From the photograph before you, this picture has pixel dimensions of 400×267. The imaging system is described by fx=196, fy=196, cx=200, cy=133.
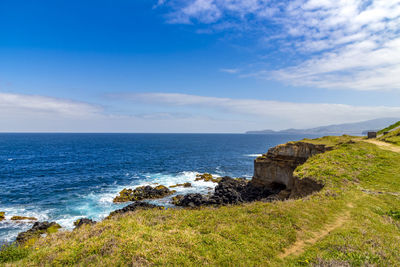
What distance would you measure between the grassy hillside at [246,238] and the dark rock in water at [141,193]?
97.0ft

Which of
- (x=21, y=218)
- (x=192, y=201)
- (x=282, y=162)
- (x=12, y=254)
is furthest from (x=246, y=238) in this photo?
(x=21, y=218)

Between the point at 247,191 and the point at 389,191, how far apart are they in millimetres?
27996

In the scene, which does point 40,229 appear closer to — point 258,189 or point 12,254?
point 12,254

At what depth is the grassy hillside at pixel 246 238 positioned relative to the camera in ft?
27.0

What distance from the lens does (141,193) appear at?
42156mm

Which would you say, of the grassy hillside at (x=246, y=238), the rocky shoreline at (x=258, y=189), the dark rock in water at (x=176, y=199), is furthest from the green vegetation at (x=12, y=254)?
the dark rock in water at (x=176, y=199)

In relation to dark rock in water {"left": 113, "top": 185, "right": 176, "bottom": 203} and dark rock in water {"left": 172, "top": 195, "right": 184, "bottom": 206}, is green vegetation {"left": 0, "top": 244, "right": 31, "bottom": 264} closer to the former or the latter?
dark rock in water {"left": 172, "top": 195, "right": 184, "bottom": 206}

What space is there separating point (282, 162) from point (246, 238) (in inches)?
1284

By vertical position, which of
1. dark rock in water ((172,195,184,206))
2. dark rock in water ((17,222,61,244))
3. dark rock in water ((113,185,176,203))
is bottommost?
dark rock in water ((172,195,184,206))

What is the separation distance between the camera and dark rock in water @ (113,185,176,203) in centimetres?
3999

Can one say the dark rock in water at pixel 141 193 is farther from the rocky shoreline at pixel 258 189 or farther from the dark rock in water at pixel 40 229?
the dark rock in water at pixel 40 229

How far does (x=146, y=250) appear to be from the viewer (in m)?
8.48

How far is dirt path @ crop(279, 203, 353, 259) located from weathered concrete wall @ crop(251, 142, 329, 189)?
23482 millimetres

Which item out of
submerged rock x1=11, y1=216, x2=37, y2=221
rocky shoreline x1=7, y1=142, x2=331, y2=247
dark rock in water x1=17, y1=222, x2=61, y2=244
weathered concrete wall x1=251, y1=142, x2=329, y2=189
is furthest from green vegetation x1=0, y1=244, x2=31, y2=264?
weathered concrete wall x1=251, y1=142, x2=329, y2=189
